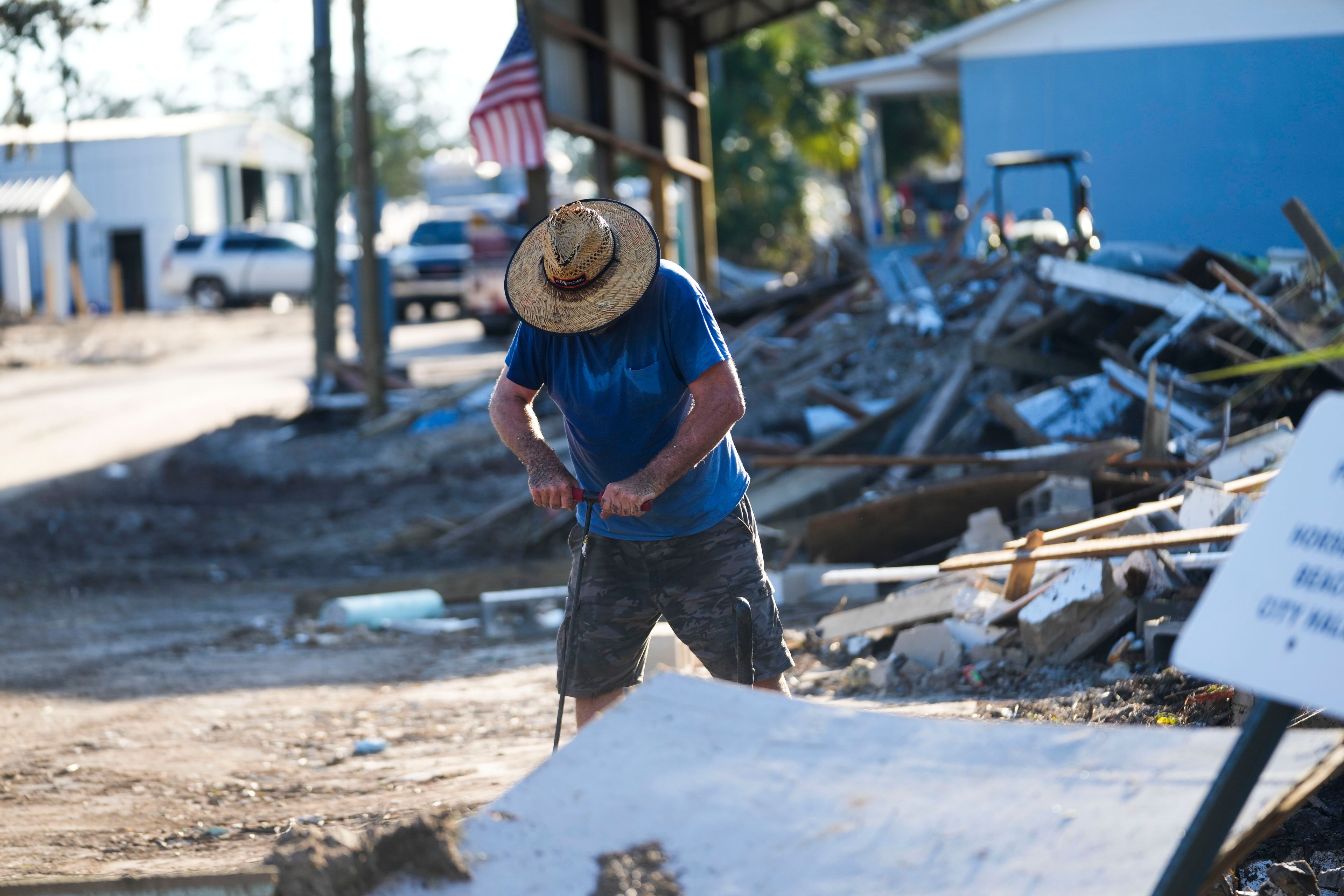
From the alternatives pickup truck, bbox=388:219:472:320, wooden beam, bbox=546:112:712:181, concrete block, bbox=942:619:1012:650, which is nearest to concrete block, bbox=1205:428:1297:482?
concrete block, bbox=942:619:1012:650

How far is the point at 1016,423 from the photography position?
8.91m

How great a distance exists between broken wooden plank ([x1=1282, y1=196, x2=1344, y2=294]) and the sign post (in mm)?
6140

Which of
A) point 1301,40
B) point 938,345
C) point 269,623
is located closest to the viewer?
point 269,623

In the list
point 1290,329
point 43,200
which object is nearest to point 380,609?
point 1290,329

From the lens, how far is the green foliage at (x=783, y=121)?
30.4 m

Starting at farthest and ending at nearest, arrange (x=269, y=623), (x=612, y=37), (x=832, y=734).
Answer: (x=612, y=37) → (x=269, y=623) → (x=832, y=734)

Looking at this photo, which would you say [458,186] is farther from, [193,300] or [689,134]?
[689,134]

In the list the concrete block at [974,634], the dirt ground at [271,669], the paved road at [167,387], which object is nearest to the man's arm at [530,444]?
the dirt ground at [271,669]

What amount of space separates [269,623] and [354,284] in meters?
8.11

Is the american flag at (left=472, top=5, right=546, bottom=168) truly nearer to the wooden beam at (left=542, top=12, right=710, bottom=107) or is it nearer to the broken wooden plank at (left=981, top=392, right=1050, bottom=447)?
the wooden beam at (left=542, top=12, right=710, bottom=107)

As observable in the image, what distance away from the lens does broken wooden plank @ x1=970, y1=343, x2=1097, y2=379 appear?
991 centimetres

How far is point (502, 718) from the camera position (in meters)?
5.98

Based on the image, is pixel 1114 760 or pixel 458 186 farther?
pixel 458 186

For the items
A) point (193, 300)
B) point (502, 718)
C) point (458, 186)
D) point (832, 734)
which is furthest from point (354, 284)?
point (458, 186)
